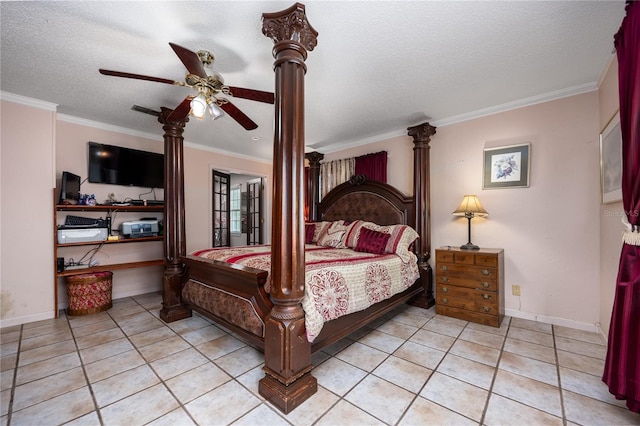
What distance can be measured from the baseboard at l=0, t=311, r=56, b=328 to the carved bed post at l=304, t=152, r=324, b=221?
3.71 m

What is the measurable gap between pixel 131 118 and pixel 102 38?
180 centimetres

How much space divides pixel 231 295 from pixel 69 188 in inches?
109

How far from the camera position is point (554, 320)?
2.83m

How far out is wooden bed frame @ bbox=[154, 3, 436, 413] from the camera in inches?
64.7

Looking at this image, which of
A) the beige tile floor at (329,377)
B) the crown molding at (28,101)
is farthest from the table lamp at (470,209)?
the crown molding at (28,101)

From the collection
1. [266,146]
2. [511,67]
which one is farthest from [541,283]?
[266,146]

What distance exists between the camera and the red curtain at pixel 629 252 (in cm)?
139

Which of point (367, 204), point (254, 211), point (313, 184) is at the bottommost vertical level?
point (254, 211)

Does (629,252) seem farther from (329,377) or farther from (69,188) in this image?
(69,188)

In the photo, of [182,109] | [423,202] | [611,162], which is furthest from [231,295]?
[611,162]

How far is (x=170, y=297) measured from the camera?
9.71 feet

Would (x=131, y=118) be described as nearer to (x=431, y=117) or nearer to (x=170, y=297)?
(x=170, y=297)

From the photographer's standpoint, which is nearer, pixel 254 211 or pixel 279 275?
pixel 279 275

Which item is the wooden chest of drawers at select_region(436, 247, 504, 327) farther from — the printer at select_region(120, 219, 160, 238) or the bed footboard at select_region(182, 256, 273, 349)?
the printer at select_region(120, 219, 160, 238)
